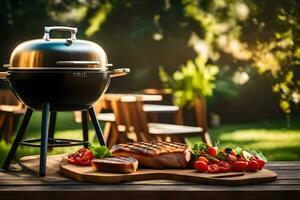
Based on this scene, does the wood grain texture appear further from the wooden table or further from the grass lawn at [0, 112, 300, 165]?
the grass lawn at [0, 112, 300, 165]

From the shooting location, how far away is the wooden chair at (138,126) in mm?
9000

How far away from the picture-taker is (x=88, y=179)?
4246 millimetres

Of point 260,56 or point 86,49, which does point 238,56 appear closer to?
point 260,56

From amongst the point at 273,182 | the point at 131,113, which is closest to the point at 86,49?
the point at 273,182

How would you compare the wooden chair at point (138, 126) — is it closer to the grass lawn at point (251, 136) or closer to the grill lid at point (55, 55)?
the grass lawn at point (251, 136)

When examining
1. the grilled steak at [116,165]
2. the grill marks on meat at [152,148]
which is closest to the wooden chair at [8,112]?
the grill marks on meat at [152,148]

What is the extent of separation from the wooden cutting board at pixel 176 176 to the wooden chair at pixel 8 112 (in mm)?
6775

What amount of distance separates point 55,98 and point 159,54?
12540 mm

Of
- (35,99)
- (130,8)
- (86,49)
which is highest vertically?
(130,8)

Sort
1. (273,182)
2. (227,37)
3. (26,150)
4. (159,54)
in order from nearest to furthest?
1. (273,182)
2. (26,150)
3. (227,37)
4. (159,54)

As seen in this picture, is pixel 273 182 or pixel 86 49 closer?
pixel 273 182

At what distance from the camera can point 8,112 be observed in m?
11.1

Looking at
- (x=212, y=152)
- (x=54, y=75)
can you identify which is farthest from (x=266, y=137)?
(x=54, y=75)

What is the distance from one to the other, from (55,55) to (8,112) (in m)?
6.64
